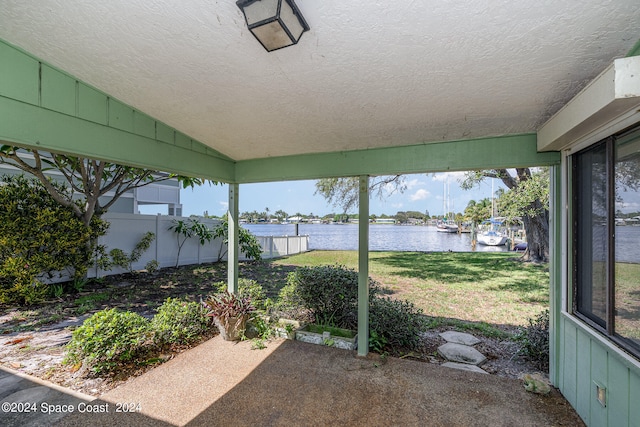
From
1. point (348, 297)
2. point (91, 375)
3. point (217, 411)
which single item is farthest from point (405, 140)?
point (91, 375)

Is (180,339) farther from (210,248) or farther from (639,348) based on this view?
(210,248)

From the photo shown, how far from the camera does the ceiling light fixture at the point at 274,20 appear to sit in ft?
4.34

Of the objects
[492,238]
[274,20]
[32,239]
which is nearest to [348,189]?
[32,239]

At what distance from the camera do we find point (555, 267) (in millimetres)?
2605

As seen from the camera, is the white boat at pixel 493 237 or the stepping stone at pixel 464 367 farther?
the white boat at pixel 493 237

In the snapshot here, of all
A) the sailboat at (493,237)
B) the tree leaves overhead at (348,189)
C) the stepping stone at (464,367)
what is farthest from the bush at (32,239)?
the sailboat at (493,237)

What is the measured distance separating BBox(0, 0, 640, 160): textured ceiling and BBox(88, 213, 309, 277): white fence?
544 centimetres

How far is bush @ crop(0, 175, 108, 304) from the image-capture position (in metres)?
4.57

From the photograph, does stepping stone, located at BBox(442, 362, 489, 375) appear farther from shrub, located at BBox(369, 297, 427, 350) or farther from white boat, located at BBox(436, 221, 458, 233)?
white boat, located at BBox(436, 221, 458, 233)

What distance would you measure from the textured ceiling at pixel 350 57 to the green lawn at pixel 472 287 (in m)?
3.71

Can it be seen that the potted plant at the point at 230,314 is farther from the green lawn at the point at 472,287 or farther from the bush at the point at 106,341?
the green lawn at the point at 472,287

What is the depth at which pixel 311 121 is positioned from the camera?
2.63 metres

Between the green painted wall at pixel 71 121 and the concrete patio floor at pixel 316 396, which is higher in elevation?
the green painted wall at pixel 71 121

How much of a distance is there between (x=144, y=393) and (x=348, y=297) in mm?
2305
